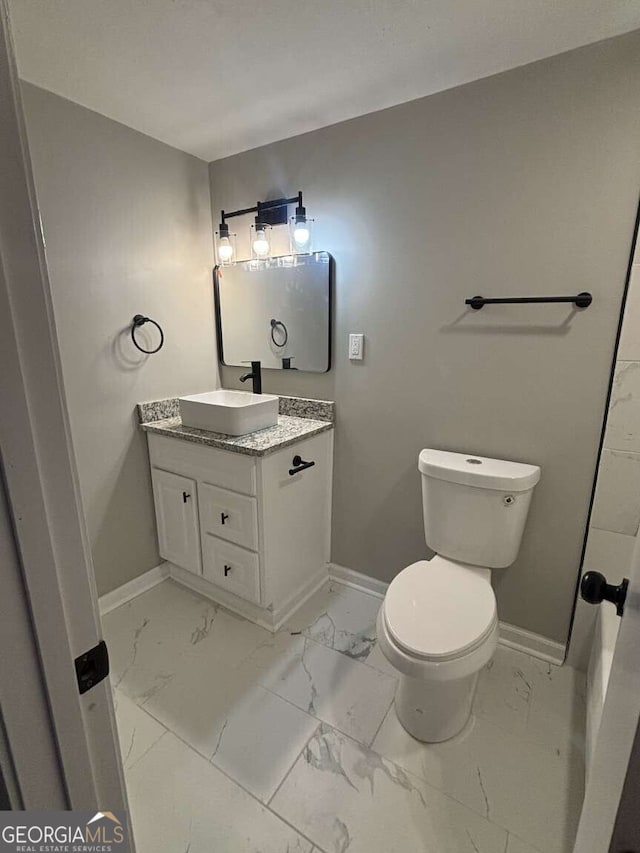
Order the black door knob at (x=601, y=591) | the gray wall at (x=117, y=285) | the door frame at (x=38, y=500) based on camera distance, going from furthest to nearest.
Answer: the gray wall at (x=117, y=285) < the black door knob at (x=601, y=591) < the door frame at (x=38, y=500)

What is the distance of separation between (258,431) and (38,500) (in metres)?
1.35

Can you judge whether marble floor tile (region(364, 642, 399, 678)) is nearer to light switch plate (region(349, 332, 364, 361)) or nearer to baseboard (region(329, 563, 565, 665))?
baseboard (region(329, 563, 565, 665))

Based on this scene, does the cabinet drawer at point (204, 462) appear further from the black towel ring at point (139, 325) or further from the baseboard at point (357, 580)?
the baseboard at point (357, 580)

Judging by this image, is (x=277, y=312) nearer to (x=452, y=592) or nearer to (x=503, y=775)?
(x=452, y=592)

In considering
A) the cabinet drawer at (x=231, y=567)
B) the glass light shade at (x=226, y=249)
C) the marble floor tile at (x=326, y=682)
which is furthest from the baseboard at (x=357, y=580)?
the glass light shade at (x=226, y=249)

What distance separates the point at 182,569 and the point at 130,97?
211 cm

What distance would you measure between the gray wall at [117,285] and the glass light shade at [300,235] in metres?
0.55

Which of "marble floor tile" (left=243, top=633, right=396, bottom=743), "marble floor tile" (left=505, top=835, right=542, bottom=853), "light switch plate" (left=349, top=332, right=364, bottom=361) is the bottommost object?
"marble floor tile" (left=243, top=633, right=396, bottom=743)

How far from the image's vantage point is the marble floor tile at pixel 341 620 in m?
1.70

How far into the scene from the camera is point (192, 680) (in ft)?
4.98

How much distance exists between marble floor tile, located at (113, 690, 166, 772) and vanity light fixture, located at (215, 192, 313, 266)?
6.41 ft

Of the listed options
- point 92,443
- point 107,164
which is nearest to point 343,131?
point 107,164

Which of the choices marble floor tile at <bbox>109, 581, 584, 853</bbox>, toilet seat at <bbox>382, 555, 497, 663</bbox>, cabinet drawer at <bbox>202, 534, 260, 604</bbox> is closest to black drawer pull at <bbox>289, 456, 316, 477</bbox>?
cabinet drawer at <bbox>202, 534, 260, 604</bbox>

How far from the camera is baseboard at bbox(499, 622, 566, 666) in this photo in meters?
1.61
